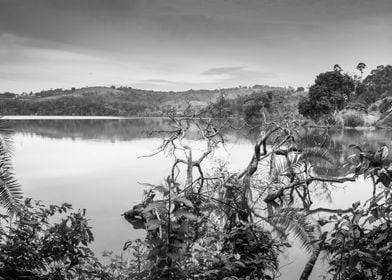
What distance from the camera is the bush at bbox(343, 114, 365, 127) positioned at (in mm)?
44094

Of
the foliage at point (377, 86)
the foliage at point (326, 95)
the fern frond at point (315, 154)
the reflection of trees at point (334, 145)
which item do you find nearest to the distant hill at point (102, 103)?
the foliage at point (377, 86)

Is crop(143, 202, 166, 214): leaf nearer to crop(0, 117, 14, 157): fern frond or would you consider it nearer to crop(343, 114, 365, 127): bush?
crop(0, 117, 14, 157): fern frond

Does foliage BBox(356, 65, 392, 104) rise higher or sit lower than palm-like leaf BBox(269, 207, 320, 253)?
higher

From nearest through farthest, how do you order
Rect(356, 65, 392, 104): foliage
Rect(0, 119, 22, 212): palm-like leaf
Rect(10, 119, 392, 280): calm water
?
Rect(0, 119, 22, 212): palm-like leaf, Rect(10, 119, 392, 280): calm water, Rect(356, 65, 392, 104): foliage

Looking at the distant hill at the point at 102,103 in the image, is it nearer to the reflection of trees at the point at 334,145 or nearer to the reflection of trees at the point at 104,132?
the reflection of trees at the point at 104,132

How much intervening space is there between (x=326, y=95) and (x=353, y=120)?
289 inches

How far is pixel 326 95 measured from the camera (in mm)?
39688

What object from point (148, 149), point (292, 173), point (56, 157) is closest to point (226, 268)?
point (292, 173)

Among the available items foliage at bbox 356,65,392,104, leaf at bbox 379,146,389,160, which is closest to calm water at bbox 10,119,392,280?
leaf at bbox 379,146,389,160

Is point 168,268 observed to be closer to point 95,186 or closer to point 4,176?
point 4,176

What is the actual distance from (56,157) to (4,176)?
20.4 m

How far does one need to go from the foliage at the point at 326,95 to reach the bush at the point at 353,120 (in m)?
1.71

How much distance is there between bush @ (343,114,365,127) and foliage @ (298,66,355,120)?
1710 mm

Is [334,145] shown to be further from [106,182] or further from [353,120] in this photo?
[353,120]
